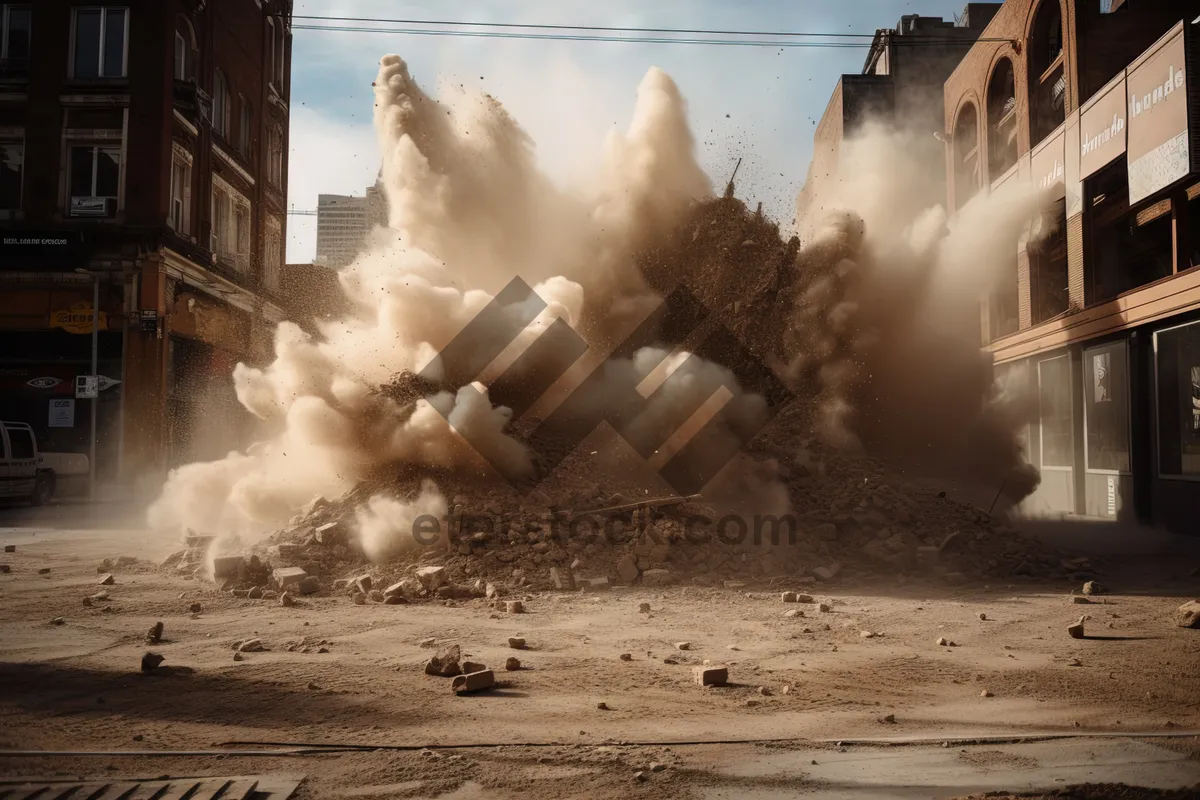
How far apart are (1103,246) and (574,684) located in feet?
59.1

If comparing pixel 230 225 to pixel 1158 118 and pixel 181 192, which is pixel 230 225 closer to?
pixel 181 192

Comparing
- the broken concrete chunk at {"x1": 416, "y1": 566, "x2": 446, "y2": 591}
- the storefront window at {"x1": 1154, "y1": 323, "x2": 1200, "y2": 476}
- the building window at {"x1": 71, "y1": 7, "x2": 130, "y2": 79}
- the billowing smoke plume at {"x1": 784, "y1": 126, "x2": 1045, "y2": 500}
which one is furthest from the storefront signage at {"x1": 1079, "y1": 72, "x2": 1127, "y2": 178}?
the building window at {"x1": 71, "y1": 7, "x2": 130, "y2": 79}

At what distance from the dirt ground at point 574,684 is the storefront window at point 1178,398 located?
255 inches

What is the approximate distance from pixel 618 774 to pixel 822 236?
1600cm

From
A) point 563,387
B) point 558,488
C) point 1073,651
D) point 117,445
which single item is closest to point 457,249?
point 563,387

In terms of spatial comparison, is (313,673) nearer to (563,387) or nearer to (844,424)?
(563,387)

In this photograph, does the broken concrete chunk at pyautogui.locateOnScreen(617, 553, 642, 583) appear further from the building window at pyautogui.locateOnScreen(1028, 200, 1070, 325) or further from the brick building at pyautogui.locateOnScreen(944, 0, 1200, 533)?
the building window at pyautogui.locateOnScreen(1028, 200, 1070, 325)

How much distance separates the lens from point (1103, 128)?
18016 mm

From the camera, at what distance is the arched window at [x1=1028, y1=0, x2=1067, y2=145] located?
2200 cm

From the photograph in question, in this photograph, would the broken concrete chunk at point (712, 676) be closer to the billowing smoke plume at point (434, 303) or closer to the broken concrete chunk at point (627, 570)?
the broken concrete chunk at point (627, 570)

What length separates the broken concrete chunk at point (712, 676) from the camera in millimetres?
6297

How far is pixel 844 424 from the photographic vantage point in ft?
59.9

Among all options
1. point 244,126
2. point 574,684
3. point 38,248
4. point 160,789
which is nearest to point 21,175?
point 38,248

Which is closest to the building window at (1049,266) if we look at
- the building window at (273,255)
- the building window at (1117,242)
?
the building window at (1117,242)
